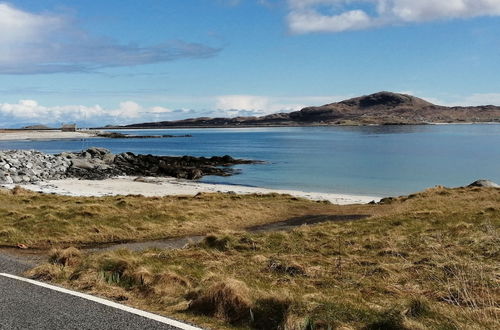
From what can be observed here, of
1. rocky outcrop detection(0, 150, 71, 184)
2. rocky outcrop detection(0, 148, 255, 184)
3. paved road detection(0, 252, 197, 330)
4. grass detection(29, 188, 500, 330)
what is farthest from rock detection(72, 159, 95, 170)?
paved road detection(0, 252, 197, 330)

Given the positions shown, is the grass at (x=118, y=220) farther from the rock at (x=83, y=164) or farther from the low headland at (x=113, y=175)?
the rock at (x=83, y=164)

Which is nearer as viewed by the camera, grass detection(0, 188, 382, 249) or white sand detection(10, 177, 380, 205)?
grass detection(0, 188, 382, 249)

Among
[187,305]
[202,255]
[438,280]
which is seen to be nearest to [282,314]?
[187,305]

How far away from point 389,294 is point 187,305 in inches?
152

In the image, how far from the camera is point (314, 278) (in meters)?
9.99

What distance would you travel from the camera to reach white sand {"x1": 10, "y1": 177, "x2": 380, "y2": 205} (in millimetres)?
39112

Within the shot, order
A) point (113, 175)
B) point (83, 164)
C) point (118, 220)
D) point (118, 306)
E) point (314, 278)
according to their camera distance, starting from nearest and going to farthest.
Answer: point (118, 306) < point (314, 278) < point (118, 220) < point (113, 175) < point (83, 164)

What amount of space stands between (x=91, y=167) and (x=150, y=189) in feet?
57.3

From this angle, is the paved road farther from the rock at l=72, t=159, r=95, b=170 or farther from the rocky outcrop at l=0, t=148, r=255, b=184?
the rock at l=72, t=159, r=95, b=170

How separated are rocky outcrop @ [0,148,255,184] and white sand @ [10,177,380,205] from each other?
353 centimetres

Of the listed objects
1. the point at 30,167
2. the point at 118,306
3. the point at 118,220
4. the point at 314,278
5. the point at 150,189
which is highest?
the point at 118,306

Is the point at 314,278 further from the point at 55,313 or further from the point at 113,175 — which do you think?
the point at 113,175

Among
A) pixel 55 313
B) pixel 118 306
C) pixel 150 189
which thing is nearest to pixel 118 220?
pixel 118 306

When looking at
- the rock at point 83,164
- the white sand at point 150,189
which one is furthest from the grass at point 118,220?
the rock at point 83,164
